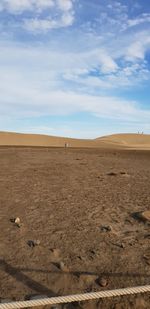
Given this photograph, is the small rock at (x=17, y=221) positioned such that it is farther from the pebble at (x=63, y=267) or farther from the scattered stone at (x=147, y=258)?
the scattered stone at (x=147, y=258)

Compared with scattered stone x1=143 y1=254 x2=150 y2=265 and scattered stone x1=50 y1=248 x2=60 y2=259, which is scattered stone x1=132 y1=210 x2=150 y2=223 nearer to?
scattered stone x1=143 y1=254 x2=150 y2=265

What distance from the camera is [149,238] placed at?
6762mm

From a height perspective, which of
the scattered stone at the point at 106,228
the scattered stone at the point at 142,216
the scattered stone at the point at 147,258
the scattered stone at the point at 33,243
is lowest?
the scattered stone at the point at 147,258

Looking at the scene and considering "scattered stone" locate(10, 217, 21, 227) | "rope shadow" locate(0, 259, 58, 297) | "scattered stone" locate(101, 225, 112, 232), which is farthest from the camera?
"scattered stone" locate(10, 217, 21, 227)

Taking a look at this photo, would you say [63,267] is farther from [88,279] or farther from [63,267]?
[88,279]

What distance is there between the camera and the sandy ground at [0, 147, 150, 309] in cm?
524

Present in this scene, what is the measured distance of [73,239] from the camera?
22.0ft

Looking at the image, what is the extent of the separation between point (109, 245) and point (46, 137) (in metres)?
59.9

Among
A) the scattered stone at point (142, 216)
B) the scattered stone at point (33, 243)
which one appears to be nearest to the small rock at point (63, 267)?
the scattered stone at point (33, 243)

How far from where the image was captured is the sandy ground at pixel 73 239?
17.2ft

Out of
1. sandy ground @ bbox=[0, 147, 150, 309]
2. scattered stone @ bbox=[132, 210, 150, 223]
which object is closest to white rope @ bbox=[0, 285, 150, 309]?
sandy ground @ bbox=[0, 147, 150, 309]

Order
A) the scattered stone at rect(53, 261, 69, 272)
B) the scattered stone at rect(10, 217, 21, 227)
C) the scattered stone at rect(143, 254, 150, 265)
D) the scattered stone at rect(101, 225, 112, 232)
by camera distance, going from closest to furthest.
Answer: the scattered stone at rect(53, 261, 69, 272) < the scattered stone at rect(143, 254, 150, 265) < the scattered stone at rect(101, 225, 112, 232) < the scattered stone at rect(10, 217, 21, 227)

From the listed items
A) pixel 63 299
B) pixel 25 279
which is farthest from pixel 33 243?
pixel 63 299

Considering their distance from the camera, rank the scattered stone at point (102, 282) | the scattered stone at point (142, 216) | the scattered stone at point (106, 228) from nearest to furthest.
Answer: the scattered stone at point (102, 282) < the scattered stone at point (106, 228) < the scattered stone at point (142, 216)
